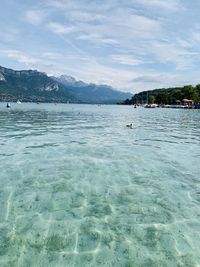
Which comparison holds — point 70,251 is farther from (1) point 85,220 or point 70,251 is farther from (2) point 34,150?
(2) point 34,150

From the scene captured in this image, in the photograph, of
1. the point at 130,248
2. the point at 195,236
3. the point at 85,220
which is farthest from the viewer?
the point at 85,220

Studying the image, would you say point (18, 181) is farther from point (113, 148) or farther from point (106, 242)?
point (113, 148)

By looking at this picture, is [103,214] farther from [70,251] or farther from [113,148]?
[113,148]

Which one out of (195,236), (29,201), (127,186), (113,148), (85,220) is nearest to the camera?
(195,236)

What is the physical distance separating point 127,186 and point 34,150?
10.9 m

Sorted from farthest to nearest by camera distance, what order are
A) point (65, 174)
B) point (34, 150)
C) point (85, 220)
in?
point (34, 150) → point (65, 174) → point (85, 220)

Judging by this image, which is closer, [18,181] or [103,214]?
[103,214]

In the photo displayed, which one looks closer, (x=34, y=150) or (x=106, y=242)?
(x=106, y=242)

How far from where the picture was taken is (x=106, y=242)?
844cm

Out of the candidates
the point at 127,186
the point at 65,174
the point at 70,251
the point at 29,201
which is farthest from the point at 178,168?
the point at 70,251

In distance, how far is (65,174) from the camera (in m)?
15.4

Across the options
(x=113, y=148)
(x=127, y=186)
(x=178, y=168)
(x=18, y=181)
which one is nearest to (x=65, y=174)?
(x=18, y=181)

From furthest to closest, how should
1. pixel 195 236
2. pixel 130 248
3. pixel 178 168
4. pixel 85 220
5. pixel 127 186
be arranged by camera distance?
1. pixel 178 168
2. pixel 127 186
3. pixel 85 220
4. pixel 195 236
5. pixel 130 248

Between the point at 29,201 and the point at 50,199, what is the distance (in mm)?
836
